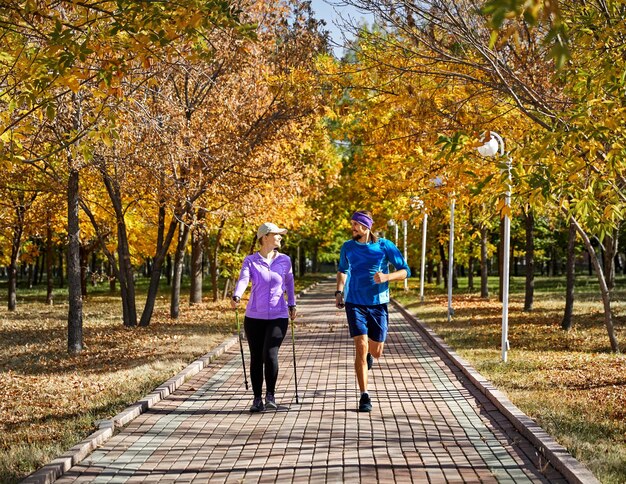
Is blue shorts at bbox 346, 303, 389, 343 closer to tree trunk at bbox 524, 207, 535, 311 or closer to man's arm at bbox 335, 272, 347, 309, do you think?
man's arm at bbox 335, 272, 347, 309

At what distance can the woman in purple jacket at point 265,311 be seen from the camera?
912cm

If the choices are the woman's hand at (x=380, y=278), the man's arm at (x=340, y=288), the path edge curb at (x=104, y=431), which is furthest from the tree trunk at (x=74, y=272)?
the woman's hand at (x=380, y=278)

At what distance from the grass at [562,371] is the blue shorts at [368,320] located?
161cm

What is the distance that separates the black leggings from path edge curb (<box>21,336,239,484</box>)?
126cm

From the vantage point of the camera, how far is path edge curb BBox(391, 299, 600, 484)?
20.2ft

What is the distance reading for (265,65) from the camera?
20.2 meters

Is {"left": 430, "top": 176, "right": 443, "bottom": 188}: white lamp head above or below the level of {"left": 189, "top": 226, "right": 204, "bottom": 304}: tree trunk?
above

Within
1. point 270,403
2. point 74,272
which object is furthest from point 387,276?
point 74,272

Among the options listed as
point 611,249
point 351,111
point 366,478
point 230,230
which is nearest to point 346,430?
point 366,478

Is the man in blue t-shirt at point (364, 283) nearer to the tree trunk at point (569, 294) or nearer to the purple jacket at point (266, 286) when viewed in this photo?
the purple jacket at point (266, 286)

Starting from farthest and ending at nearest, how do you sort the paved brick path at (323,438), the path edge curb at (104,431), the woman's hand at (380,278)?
the woman's hand at (380,278) → the paved brick path at (323,438) → the path edge curb at (104,431)

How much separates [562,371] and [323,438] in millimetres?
5605

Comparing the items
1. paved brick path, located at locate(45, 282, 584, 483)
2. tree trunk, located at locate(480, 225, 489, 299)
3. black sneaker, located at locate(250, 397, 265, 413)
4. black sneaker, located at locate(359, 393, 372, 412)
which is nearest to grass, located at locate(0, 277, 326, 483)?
paved brick path, located at locate(45, 282, 584, 483)

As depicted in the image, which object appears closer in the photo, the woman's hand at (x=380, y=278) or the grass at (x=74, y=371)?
the grass at (x=74, y=371)
